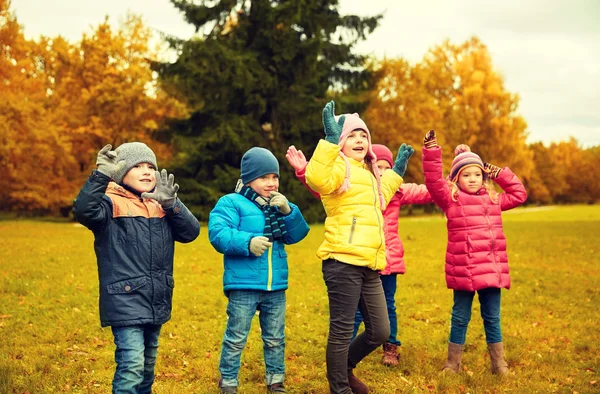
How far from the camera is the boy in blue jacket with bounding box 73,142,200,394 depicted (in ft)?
12.5

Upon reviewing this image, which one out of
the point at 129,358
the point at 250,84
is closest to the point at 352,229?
the point at 129,358

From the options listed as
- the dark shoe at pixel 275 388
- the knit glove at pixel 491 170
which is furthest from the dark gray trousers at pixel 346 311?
the knit glove at pixel 491 170

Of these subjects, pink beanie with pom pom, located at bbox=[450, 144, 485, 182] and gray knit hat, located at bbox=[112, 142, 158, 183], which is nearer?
gray knit hat, located at bbox=[112, 142, 158, 183]

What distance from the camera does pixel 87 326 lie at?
7156mm

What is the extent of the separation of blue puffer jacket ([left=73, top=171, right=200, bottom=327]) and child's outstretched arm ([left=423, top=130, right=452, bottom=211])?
2.33 meters

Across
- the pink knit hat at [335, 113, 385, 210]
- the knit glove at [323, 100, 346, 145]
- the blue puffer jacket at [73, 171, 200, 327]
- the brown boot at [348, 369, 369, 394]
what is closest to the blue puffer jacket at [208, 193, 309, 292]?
the blue puffer jacket at [73, 171, 200, 327]

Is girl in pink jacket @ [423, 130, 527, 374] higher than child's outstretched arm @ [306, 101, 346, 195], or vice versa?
child's outstretched arm @ [306, 101, 346, 195]

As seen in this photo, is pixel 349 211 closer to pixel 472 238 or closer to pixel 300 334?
pixel 472 238

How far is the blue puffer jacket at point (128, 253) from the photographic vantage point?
384 centimetres

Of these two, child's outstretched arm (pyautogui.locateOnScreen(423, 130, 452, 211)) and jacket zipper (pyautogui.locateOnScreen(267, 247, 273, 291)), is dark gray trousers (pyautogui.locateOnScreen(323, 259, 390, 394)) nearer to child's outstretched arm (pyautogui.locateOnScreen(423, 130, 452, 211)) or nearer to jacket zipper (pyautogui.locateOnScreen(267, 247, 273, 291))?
jacket zipper (pyautogui.locateOnScreen(267, 247, 273, 291))

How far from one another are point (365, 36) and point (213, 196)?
37.5ft

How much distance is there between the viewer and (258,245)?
4414 mm

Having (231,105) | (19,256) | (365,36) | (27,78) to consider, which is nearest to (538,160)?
(365,36)

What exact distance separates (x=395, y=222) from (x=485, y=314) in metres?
1.29
